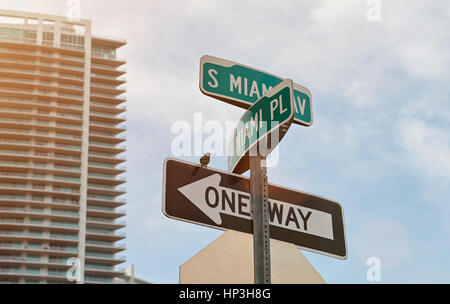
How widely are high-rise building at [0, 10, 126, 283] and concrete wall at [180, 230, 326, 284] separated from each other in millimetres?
80664

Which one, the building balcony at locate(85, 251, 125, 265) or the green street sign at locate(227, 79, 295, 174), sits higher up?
the building balcony at locate(85, 251, 125, 265)

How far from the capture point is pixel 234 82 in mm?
3201

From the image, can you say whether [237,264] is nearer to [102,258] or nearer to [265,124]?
[265,124]

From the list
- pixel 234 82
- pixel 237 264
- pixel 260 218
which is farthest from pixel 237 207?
pixel 234 82

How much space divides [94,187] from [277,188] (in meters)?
89.6

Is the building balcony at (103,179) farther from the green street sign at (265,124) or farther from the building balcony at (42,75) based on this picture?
the green street sign at (265,124)

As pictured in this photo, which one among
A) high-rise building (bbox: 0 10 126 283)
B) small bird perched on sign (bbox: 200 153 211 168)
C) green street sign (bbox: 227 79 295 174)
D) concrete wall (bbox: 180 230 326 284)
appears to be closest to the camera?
green street sign (bbox: 227 79 295 174)

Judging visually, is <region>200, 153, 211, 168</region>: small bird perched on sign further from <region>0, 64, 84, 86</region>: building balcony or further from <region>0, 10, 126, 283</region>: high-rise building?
<region>0, 64, 84, 86</region>: building balcony

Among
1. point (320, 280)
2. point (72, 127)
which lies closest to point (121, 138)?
point (72, 127)

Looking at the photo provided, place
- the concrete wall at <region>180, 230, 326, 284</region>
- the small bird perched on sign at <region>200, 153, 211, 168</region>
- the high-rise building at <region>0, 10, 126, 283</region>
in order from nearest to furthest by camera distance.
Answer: the small bird perched on sign at <region>200, 153, 211, 168</region> < the concrete wall at <region>180, 230, 326, 284</region> < the high-rise building at <region>0, 10, 126, 283</region>

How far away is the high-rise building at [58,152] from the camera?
83.4 m

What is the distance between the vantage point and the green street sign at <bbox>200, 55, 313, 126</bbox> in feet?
10.3

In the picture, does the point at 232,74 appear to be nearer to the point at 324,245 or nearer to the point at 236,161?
the point at 236,161

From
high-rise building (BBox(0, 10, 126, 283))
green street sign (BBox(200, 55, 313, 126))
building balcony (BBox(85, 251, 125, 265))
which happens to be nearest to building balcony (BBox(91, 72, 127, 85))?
high-rise building (BBox(0, 10, 126, 283))
